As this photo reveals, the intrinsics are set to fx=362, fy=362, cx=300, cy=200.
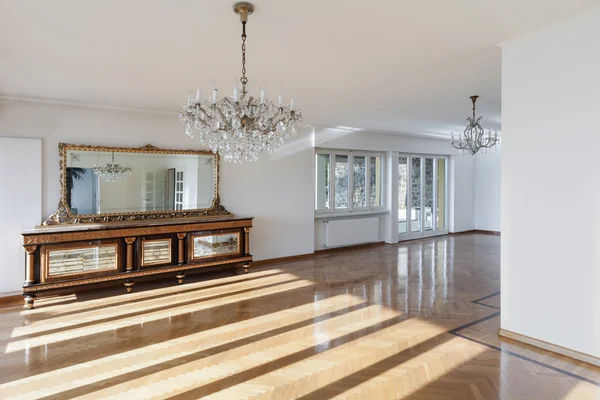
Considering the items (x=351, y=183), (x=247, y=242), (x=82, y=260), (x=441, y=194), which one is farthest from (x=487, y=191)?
(x=82, y=260)

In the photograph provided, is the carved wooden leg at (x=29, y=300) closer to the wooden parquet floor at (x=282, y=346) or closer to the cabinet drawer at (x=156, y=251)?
the wooden parquet floor at (x=282, y=346)

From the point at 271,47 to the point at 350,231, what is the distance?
5.43 meters

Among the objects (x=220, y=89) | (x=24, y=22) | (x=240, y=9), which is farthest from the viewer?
(x=220, y=89)

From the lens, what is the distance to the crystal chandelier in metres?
2.67

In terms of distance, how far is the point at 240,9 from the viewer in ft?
8.13

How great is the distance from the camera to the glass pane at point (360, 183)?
27.5 feet

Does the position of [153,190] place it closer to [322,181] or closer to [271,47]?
[271,47]

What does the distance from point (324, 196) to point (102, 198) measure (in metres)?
4.27

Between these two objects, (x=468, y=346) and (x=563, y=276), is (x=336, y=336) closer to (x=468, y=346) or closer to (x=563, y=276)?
(x=468, y=346)

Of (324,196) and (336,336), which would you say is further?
(324,196)

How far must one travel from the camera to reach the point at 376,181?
8789mm

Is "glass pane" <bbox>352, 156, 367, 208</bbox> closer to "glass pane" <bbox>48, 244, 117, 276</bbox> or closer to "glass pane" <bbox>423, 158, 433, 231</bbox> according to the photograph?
"glass pane" <bbox>423, 158, 433, 231</bbox>

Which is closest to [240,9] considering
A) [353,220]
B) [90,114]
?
[90,114]

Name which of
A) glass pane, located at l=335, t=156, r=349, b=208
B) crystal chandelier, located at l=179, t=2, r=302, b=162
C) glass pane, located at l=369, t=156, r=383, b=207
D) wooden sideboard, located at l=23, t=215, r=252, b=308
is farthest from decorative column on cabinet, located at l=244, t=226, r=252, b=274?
glass pane, located at l=369, t=156, r=383, b=207
